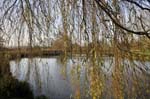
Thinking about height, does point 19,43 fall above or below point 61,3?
below

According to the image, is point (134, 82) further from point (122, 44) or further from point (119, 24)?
point (119, 24)

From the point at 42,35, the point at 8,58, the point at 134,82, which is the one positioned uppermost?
the point at 42,35

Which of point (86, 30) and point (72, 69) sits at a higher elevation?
point (86, 30)

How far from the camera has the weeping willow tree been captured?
2.81 meters

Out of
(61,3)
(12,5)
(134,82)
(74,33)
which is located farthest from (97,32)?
(12,5)

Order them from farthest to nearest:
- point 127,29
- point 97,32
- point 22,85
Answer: point 22,85
point 127,29
point 97,32

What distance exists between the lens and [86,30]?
282cm

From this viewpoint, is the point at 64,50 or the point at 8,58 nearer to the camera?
the point at 64,50

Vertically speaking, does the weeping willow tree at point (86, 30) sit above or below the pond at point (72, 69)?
above

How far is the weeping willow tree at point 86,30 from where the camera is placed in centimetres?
281

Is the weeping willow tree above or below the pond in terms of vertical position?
above

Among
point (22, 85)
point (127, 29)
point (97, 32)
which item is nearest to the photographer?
point (97, 32)

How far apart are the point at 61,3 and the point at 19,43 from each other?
60cm

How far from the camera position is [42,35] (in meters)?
2.85
